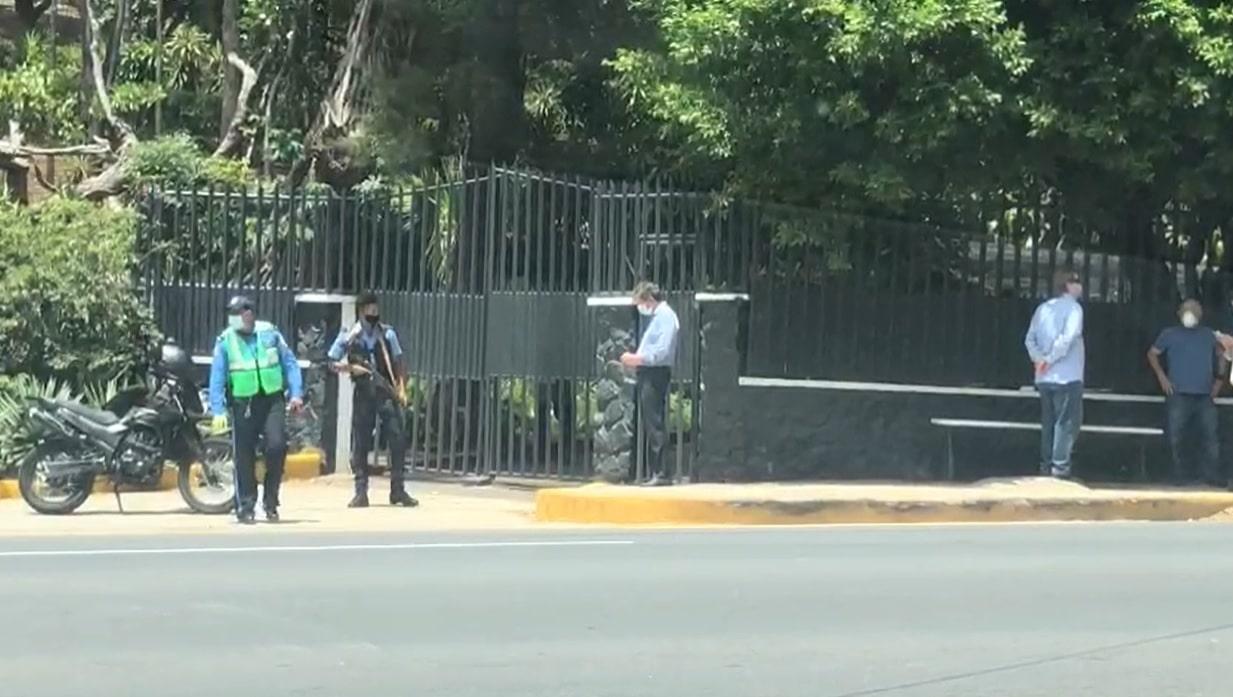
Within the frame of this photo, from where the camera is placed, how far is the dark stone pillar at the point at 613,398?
16016 millimetres

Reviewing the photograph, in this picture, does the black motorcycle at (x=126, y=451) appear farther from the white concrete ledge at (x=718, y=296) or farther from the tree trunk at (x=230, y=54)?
the tree trunk at (x=230, y=54)

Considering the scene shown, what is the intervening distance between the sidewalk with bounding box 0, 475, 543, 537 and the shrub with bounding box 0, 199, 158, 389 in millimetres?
1680

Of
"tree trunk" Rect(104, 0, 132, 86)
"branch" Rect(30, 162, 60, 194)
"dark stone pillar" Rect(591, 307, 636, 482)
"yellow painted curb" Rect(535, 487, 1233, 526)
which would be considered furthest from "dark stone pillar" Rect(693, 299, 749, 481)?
"branch" Rect(30, 162, 60, 194)

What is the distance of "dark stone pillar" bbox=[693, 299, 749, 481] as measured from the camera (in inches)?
621

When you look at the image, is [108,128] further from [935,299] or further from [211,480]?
[935,299]

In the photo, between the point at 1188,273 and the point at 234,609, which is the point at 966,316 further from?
the point at 234,609

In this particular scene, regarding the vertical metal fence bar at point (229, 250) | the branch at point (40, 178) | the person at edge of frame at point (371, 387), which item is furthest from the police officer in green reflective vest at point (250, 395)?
the branch at point (40, 178)

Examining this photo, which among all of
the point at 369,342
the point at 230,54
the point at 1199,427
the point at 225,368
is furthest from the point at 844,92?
the point at 230,54

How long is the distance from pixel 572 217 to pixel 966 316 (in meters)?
3.47

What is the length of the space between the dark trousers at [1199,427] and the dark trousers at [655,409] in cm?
452

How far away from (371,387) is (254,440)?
1279 millimetres

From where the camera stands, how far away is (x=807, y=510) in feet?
48.6

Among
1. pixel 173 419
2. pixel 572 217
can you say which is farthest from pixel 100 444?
pixel 572 217

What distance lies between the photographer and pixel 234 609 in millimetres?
10133
